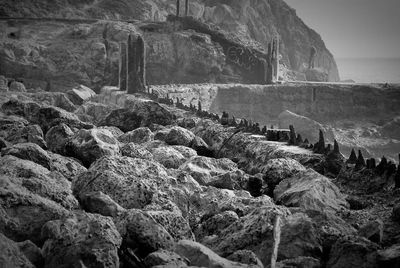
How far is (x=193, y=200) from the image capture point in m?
8.91

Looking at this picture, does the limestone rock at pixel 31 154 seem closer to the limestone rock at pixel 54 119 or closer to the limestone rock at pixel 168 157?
the limestone rock at pixel 168 157

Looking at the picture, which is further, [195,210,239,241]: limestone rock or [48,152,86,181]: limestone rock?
[48,152,86,181]: limestone rock

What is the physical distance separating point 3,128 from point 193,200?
659cm

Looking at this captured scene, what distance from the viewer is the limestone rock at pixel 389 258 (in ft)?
18.5

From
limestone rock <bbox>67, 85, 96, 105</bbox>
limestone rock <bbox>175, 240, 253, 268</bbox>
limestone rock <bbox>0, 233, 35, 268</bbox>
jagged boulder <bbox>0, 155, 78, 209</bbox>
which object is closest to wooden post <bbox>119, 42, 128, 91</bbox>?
limestone rock <bbox>67, 85, 96, 105</bbox>

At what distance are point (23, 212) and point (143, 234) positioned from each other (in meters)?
1.76

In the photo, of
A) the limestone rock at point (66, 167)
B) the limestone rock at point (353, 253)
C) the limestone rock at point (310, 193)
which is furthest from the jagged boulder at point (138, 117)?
the limestone rock at point (353, 253)

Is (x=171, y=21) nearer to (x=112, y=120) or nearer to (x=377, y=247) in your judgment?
(x=112, y=120)

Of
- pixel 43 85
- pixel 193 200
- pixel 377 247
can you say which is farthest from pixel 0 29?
pixel 377 247

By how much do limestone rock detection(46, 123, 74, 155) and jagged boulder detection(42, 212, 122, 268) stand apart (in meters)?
5.70

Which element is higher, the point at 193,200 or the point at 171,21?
the point at 171,21

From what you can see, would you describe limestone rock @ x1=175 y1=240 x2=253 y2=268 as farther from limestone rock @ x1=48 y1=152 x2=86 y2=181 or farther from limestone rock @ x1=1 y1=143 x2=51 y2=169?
limestone rock @ x1=1 y1=143 x2=51 y2=169

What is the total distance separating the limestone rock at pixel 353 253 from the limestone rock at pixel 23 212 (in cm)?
378

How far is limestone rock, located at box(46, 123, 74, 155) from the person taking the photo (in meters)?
12.0
